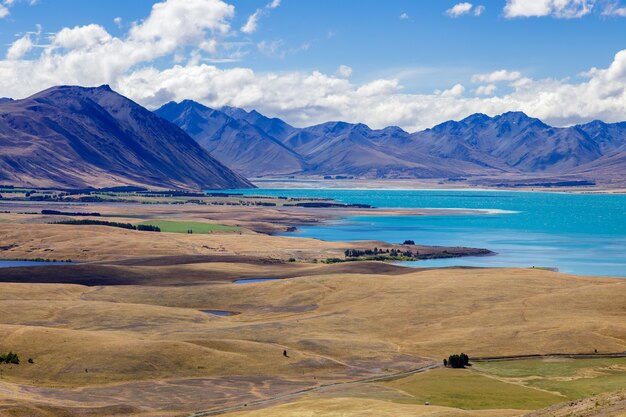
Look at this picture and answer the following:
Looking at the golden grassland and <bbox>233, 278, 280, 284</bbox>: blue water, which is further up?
<bbox>233, 278, 280, 284</bbox>: blue water

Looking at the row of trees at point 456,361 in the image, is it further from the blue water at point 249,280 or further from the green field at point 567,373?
the blue water at point 249,280

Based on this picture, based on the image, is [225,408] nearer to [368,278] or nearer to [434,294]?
[434,294]

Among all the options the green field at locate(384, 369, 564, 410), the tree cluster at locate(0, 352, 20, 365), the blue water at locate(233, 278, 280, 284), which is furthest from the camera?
the blue water at locate(233, 278, 280, 284)

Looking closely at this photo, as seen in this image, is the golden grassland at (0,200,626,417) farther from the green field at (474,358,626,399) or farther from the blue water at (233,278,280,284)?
the blue water at (233,278,280,284)

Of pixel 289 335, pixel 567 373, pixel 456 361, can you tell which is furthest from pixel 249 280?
pixel 567 373

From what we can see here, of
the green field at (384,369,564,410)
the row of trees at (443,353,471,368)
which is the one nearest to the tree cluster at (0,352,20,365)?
the green field at (384,369,564,410)

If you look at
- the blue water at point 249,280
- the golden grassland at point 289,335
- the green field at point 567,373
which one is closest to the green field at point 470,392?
the golden grassland at point 289,335

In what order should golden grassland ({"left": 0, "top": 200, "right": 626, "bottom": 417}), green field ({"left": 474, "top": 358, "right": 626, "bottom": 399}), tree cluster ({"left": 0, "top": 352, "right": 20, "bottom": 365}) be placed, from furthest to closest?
tree cluster ({"left": 0, "top": 352, "right": 20, "bottom": 365}), green field ({"left": 474, "top": 358, "right": 626, "bottom": 399}), golden grassland ({"left": 0, "top": 200, "right": 626, "bottom": 417})
